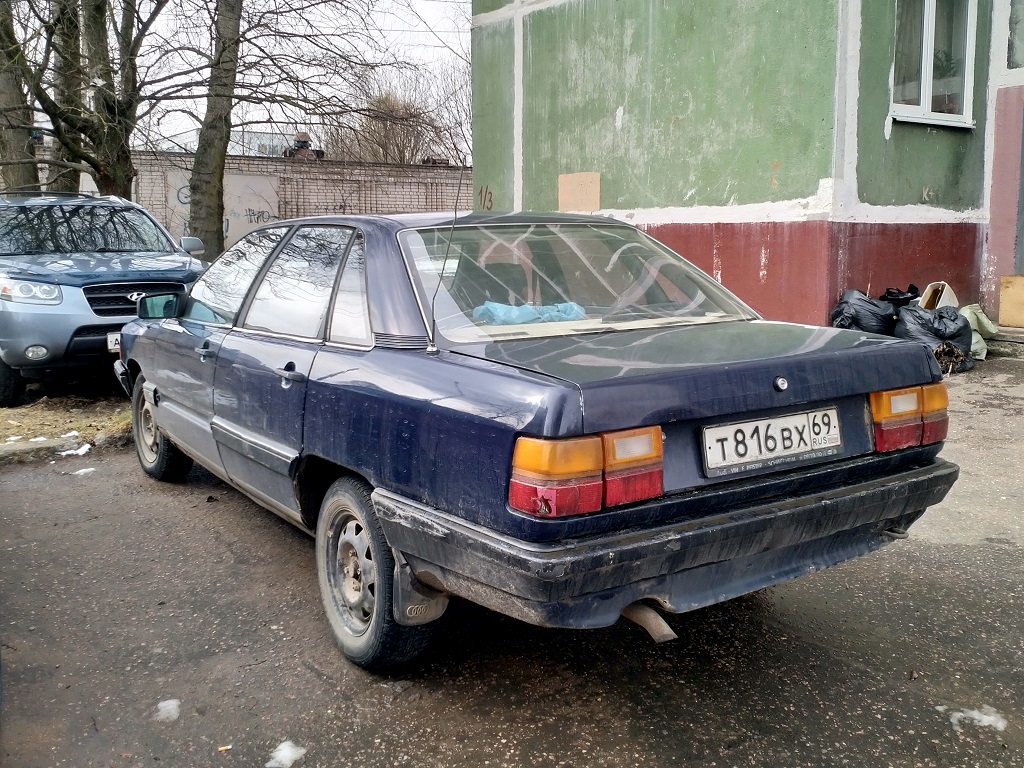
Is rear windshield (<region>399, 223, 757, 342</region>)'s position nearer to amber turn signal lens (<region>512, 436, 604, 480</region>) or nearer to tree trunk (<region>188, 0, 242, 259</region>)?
amber turn signal lens (<region>512, 436, 604, 480</region>)

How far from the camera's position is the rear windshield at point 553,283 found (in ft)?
9.91

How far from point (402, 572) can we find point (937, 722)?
5.39ft

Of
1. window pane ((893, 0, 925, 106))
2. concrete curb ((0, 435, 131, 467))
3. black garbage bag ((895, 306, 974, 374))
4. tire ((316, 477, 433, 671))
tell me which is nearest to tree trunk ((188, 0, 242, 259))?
concrete curb ((0, 435, 131, 467))

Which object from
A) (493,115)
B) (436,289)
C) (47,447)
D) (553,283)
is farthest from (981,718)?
(493,115)

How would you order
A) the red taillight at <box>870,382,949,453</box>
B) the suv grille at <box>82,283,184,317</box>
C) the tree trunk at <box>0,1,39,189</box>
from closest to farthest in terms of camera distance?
the red taillight at <box>870,382,949,453</box> < the suv grille at <box>82,283,184,317</box> < the tree trunk at <box>0,1,39,189</box>

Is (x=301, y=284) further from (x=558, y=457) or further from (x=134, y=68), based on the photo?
(x=134, y=68)

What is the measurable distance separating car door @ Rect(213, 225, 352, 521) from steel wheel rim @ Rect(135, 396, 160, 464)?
5.22 ft

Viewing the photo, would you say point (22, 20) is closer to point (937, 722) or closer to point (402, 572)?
point (402, 572)

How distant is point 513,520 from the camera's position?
2.35m

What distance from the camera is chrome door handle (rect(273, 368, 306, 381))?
3.25 metres

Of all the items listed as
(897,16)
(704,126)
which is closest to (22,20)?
(704,126)

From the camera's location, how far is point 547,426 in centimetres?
231

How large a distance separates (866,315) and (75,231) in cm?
696

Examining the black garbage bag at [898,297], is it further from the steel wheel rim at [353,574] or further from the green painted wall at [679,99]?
the steel wheel rim at [353,574]
